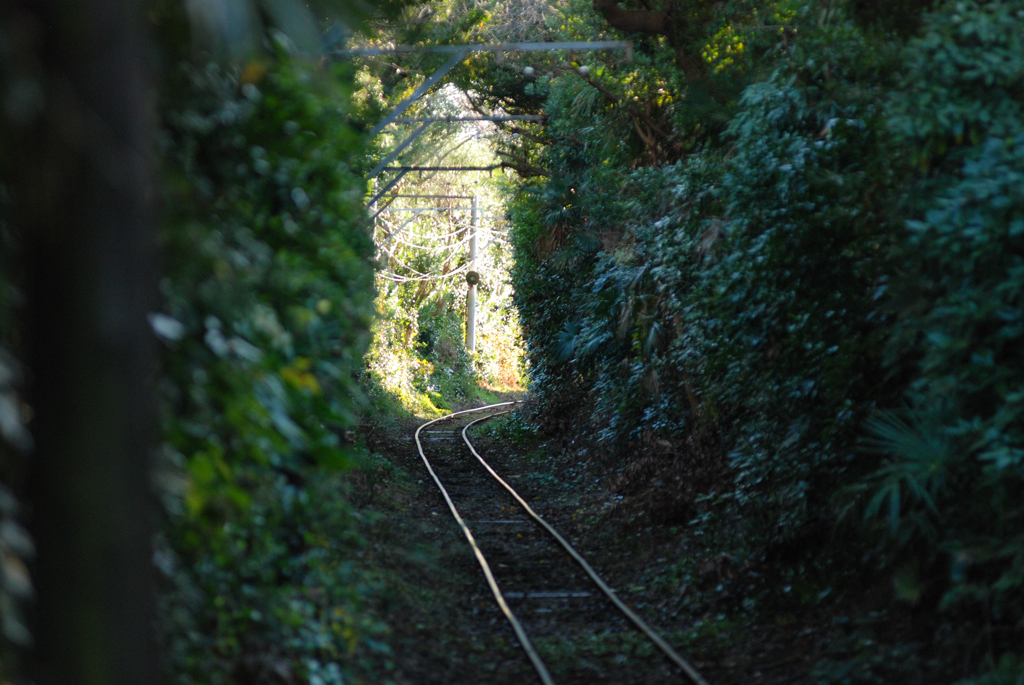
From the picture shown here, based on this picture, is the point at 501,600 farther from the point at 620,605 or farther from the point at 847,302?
the point at 847,302

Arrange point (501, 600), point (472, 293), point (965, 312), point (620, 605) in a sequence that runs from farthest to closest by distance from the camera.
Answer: point (472, 293), point (501, 600), point (620, 605), point (965, 312)

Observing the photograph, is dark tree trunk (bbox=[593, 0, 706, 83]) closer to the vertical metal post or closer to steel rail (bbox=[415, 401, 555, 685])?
steel rail (bbox=[415, 401, 555, 685])

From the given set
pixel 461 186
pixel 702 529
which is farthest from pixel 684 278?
pixel 461 186

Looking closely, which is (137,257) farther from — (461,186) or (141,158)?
(461,186)

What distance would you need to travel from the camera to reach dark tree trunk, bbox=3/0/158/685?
2.90 meters

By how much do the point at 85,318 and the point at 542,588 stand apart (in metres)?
7.23

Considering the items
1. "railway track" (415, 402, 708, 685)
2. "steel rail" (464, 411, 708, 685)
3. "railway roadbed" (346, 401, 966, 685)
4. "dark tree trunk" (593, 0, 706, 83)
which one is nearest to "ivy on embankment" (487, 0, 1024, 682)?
"dark tree trunk" (593, 0, 706, 83)

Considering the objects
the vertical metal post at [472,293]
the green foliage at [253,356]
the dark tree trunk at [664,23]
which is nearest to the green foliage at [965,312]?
the green foliage at [253,356]

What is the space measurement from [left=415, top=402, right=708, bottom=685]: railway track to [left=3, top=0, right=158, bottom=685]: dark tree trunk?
433 cm

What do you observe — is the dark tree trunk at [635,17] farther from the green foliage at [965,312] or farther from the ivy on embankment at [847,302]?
the green foliage at [965,312]

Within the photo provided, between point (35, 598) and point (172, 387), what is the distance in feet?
3.28

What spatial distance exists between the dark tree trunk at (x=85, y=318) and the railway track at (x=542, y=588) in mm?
4332

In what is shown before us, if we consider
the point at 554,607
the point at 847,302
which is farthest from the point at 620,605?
Result: the point at 847,302

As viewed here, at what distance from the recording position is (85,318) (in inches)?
118
